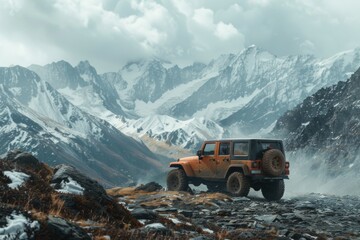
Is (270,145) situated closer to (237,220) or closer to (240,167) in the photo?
(240,167)

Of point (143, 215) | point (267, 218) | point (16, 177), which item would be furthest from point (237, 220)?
point (16, 177)

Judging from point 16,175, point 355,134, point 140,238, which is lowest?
point 140,238

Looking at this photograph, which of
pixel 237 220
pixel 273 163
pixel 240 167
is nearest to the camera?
pixel 237 220

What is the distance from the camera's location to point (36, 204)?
776cm

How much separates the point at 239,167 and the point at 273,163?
5.33 ft

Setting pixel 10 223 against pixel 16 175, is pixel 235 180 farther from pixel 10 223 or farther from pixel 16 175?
pixel 10 223

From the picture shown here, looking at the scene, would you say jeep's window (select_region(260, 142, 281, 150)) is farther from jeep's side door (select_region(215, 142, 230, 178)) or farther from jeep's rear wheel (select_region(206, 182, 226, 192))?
jeep's rear wheel (select_region(206, 182, 226, 192))

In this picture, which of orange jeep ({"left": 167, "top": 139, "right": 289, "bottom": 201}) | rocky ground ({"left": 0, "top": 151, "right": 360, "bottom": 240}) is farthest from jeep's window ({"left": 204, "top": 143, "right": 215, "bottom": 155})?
rocky ground ({"left": 0, "top": 151, "right": 360, "bottom": 240})

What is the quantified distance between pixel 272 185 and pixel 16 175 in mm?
16518

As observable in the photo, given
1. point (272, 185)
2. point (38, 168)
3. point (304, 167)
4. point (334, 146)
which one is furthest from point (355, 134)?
point (38, 168)

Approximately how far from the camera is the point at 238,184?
2255 cm

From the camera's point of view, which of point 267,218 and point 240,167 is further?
point 240,167

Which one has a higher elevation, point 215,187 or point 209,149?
point 209,149

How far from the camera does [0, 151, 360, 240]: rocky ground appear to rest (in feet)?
19.6
